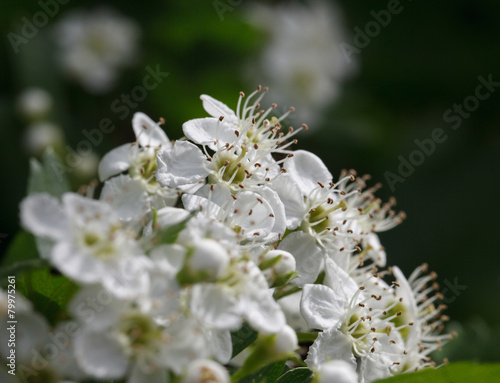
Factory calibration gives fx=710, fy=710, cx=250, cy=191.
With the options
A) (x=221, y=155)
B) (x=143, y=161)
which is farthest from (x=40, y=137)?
(x=221, y=155)

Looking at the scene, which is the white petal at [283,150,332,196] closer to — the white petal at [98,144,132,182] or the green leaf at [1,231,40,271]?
the white petal at [98,144,132,182]

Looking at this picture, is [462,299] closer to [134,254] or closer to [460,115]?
[460,115]

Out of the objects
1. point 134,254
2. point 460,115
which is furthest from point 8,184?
point 460,115

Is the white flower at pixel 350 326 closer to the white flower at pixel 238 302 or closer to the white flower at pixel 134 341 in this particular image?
the white flower at pixel 238 302

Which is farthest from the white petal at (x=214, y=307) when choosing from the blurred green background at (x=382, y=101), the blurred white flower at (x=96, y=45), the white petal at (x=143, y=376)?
the blurred white flower at (x=96, y=45)

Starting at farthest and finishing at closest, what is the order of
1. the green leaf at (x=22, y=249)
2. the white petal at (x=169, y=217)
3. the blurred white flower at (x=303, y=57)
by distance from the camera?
the blurred white flower at (x=303, y=57) → the green leaf at (x=22, y=249) → the white petal at (x=169, y=217)

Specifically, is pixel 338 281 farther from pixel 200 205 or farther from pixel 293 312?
pixel 200 205

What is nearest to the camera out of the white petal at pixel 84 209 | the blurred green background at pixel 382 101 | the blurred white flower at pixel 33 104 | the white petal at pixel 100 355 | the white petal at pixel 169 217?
the white petal at pixel 100 355

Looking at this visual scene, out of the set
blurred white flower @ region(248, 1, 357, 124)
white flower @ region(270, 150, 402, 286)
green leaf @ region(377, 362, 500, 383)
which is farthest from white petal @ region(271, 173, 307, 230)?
blurred white flower @ region(248, 1, 357, 124)
